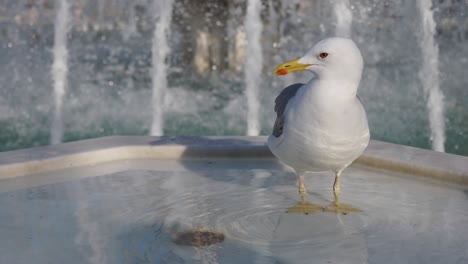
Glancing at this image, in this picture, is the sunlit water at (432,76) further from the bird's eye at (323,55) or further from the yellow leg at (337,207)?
the bird's eye at (323,55)

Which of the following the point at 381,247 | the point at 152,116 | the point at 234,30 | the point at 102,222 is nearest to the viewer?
the point at 381,247

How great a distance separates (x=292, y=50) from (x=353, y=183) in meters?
8.60

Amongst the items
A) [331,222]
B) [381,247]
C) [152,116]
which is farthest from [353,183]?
[152,116]

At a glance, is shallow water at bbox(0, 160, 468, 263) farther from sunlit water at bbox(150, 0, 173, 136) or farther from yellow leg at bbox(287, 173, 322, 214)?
sunlit water at bbox(150, 0, 173, 136)

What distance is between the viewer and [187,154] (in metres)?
5.31

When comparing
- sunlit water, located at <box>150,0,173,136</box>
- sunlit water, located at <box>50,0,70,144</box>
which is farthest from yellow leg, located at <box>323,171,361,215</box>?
sunlit water, located at <box>150,0,173,136</box>

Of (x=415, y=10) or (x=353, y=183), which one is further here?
(x=415, y=10)

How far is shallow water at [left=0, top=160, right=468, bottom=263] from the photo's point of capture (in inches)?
136

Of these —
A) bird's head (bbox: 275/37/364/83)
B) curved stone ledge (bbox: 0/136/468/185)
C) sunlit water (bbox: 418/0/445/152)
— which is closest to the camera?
bird's head (bbox: 275/37/364/83)

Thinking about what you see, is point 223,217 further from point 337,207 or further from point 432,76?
point 432,76

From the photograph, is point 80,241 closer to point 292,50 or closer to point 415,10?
point 292,50

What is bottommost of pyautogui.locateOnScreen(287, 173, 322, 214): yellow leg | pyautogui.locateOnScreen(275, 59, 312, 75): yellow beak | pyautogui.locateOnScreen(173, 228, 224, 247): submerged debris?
pyautogui.locateOnScreen(173, 228, 224, 247): submerged debris

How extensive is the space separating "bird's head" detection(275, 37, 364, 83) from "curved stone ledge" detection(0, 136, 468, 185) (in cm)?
124

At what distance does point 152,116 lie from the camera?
10570 millimetres
